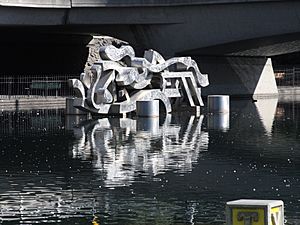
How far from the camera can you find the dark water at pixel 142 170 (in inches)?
578

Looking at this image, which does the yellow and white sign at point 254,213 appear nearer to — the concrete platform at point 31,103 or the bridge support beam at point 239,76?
the concrete platform at point 31,103

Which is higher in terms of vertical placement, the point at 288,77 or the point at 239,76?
the point at 288,77

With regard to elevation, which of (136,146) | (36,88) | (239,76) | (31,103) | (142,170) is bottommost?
(142,170)

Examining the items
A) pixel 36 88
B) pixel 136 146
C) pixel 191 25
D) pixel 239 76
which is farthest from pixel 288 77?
pixel 136 146

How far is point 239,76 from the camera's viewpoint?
183 ft

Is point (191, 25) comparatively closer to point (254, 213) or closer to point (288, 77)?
point (288, 77)

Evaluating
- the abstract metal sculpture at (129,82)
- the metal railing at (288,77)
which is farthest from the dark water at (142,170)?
the metal railing at (288,77)

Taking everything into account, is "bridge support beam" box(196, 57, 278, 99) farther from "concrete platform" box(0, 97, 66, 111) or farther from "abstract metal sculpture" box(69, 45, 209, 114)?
"abstract metal sculpture" box(69, 45, 209, 114)

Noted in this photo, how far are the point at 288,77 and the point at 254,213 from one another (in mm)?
59655

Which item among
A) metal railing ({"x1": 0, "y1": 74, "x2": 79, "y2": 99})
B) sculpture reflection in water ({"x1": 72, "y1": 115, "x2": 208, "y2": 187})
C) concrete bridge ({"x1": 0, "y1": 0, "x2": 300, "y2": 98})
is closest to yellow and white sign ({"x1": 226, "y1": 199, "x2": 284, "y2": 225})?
sculpture reflection in water ({"x1": 72, "y1": 115, "x2": 208, "y2": 187})

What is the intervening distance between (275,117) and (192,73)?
5552mm

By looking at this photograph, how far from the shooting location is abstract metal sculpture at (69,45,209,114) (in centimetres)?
3703

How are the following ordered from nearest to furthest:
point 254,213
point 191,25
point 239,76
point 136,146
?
point 254,213, point 136,146, point 191,25, point 239,76

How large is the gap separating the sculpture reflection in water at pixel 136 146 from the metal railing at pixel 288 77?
32.5m
